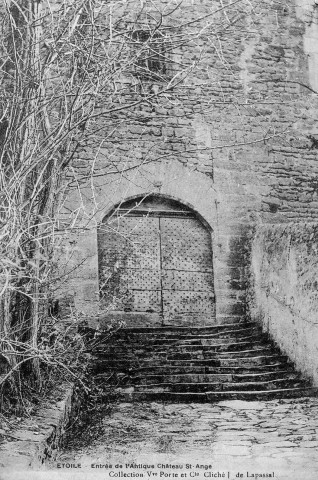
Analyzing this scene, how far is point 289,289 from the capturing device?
6.91m

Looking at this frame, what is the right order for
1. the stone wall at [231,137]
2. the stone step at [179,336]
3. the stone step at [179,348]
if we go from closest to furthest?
the stone step at [179,348] → the stone step at [179,336] → the stone wall at [231,137]

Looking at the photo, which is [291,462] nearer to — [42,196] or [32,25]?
[42,196]

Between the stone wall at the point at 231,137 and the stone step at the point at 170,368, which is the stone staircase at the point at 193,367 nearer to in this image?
the stone step at the point at 170,368

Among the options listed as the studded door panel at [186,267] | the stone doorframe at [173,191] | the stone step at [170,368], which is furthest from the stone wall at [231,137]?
the stone step at [170,368]

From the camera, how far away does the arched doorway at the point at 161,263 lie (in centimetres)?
827

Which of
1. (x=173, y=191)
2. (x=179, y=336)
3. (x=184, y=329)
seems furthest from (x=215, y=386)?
(x=173, y=191)

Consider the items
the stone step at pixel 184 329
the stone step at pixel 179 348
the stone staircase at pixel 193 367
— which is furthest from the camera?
the stone step at pixel 184 329

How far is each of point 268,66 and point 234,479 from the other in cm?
680

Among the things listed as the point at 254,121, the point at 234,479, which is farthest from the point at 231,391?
the point at 254,121

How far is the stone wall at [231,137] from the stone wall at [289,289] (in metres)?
0.56

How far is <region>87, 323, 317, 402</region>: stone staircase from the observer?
5992 millimetres

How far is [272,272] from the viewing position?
752cm

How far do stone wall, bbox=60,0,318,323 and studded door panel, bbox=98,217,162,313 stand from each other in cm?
30

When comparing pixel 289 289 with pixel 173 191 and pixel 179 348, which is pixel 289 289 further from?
pixel 173 191
